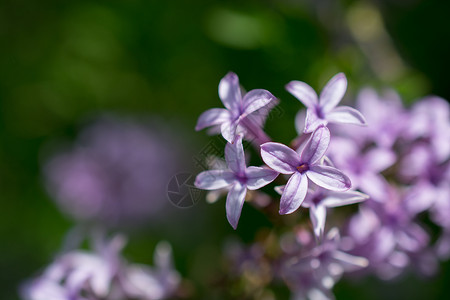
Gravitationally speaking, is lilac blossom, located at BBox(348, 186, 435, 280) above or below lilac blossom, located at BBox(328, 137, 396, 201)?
below

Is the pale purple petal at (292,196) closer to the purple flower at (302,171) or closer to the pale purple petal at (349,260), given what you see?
the purple flower at (302,171)

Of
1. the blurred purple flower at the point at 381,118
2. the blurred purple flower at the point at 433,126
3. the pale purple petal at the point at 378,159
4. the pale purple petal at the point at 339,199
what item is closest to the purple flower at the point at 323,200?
the pale purple petal at the point at 339,199

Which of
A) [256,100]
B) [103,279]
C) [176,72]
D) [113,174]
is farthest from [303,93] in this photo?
[113,174]

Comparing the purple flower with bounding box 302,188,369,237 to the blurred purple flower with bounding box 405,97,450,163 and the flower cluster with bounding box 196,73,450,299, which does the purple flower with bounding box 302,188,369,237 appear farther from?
the blurred purple flower with bounding box 405,97,450,163

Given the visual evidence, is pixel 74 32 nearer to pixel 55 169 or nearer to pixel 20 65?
pixel 20 65

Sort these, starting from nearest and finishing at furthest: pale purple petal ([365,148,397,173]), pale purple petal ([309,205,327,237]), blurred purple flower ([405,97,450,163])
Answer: pale purple petal ([309,205,327,237]) < pale purple petal ([365,148,397,173]) < blurred purple flower ([405,97,450,163])

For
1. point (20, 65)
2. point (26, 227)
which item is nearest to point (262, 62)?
point (20, 65)

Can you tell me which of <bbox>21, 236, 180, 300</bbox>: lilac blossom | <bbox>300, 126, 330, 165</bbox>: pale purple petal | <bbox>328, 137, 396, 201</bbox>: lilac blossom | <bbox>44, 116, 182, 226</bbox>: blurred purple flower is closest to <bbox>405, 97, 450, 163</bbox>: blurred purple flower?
<bbox>328, 137, 396, 201</bbox>: lilac blossom
